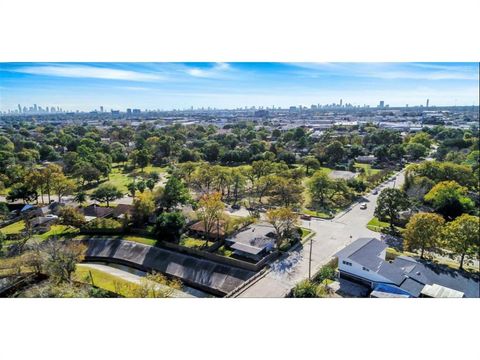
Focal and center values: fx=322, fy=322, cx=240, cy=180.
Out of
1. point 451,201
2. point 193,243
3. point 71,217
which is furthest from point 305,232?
point 71,217

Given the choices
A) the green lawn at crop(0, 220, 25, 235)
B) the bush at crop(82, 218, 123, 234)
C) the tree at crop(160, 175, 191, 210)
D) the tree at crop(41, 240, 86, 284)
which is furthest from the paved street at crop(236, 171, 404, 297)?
the green lawn at crop(0, 220, 25, 235)

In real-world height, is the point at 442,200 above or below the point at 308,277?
above

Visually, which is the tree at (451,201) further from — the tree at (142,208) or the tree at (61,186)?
the tree at (61,186)

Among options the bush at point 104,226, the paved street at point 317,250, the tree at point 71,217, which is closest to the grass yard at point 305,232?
the paved street at point 317,250

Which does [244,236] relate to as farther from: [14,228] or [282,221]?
[14,228]

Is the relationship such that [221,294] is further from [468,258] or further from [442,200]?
[442,200]

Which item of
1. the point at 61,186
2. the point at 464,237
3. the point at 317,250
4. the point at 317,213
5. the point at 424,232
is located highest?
the point at 464,237

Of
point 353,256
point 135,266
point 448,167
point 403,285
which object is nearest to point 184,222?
point 135,266
